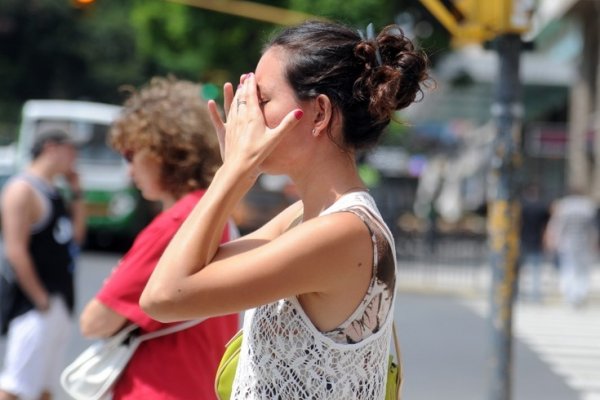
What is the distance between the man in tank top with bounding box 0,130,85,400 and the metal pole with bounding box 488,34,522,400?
2595mm

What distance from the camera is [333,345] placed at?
2.24 metres

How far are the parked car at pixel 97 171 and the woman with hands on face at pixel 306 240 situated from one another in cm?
2156

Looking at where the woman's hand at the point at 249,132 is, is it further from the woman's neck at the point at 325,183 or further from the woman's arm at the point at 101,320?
the woman's arm at the point at 101,320

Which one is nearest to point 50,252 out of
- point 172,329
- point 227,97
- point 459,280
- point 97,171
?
point 172,329

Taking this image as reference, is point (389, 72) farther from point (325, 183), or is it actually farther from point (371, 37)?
point (325, 183)

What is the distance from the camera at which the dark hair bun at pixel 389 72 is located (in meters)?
2.33

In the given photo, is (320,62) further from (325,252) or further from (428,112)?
(428,112)

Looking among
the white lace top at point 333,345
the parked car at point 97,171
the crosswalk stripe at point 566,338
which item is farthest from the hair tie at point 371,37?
the parked car at point 97,171

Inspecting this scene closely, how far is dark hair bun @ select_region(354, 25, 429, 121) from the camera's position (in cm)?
233

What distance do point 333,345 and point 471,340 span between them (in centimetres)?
1148

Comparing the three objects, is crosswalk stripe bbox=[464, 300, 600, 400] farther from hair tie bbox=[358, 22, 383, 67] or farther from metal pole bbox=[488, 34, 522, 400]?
hair tie bbox=[358, 22, 383, 67]

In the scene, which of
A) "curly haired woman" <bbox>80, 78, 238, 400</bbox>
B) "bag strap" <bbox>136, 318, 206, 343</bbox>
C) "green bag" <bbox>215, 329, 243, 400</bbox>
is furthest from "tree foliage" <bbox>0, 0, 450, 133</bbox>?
"green bag" <bbox>215, 329, 243, 400</bbox>

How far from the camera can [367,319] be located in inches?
89.2

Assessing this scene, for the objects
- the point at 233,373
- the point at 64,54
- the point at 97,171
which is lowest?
the point at 64,54
